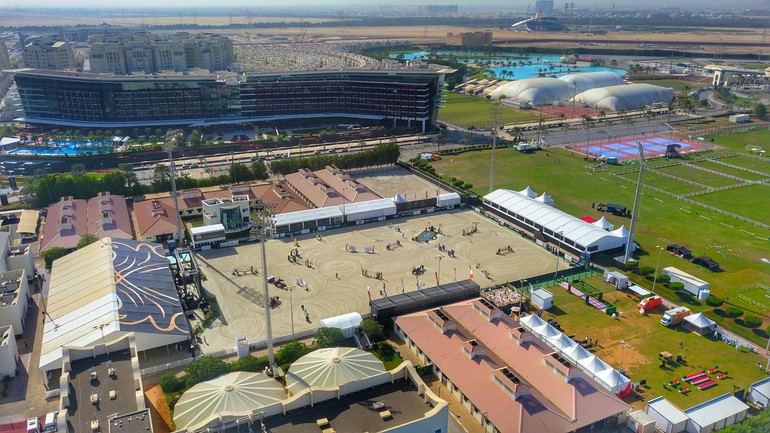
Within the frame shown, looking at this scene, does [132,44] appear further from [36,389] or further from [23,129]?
[36,389]

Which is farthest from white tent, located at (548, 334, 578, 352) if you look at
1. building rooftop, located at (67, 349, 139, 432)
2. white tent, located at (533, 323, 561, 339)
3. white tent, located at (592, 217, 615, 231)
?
building rooftop, located at (67, 349, 139, 432)

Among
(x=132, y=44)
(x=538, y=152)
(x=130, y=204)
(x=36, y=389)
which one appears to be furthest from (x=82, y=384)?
(x=132, y=44)

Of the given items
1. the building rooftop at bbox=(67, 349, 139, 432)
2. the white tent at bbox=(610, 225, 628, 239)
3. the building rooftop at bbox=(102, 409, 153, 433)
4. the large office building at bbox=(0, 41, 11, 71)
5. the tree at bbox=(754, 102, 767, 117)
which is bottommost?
the white tent at bbox=(610, 225, 628, 239)

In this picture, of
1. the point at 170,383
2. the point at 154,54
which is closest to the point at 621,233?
the point at 170,383

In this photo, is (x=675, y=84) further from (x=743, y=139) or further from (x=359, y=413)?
(x=359, y=413)

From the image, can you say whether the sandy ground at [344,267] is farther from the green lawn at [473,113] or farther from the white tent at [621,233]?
the green lawn at [473,113]

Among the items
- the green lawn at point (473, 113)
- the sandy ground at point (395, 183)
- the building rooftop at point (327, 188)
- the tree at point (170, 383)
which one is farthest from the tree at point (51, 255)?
the green lawn at point (473, 113)

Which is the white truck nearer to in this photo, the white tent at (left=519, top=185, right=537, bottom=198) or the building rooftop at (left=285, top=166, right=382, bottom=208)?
the white tent at (left=519, top=185, right=537, bottom=198)
